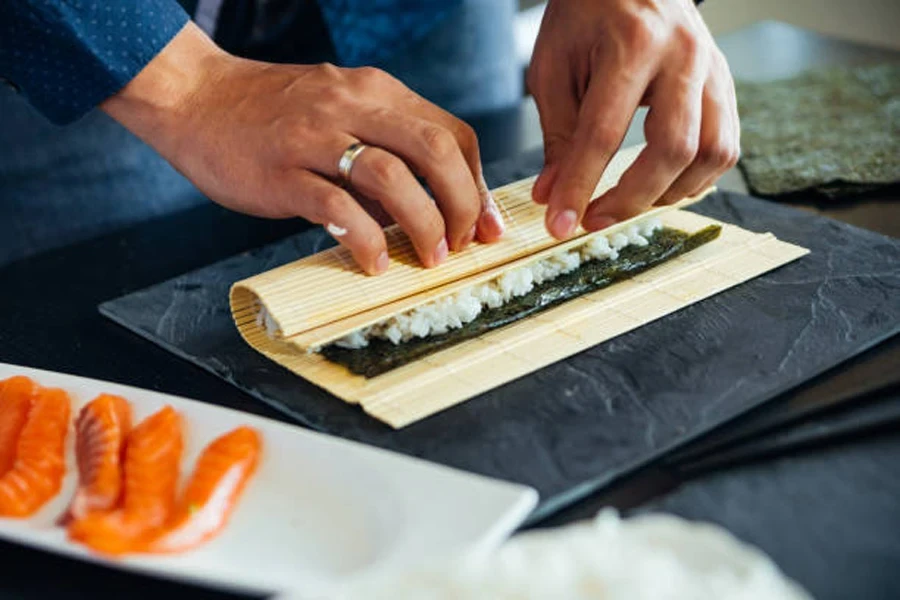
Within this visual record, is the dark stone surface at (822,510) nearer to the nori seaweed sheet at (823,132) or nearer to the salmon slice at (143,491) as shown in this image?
the salmon slice at (143,491)

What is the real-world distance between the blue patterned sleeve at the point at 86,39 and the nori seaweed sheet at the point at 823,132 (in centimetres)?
111

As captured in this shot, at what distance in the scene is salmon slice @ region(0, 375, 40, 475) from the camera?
1.23 m

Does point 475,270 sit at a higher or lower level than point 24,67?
lower

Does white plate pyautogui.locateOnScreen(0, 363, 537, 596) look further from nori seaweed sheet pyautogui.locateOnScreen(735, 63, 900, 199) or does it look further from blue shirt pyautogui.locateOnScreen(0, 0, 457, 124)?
nori seaweed sheet pyautogui.locateOnScreen(735, 63, 900, 199)

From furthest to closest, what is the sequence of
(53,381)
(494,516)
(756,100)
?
(756,100)
(53,381)
(494,516)

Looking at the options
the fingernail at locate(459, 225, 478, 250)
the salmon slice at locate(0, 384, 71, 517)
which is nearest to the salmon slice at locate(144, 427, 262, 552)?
the salmon slice at locate(0, 384, 71, 517)

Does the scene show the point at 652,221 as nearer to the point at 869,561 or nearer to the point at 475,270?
the point at 475,270

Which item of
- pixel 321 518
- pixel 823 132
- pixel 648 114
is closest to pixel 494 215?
pixel 648 114

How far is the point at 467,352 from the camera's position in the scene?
4.67ft

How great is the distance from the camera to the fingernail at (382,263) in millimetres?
1483

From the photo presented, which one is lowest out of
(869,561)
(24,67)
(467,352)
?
(467,352)

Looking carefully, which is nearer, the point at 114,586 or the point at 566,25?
the point at 114,586

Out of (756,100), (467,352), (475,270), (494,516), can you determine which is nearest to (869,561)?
(494,516)

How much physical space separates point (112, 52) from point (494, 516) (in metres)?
1.01
